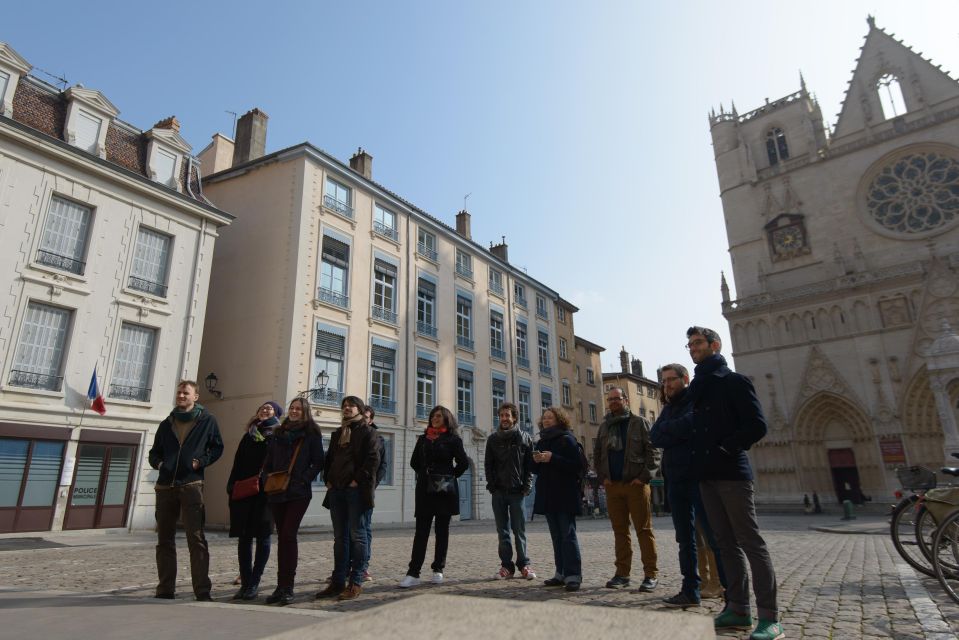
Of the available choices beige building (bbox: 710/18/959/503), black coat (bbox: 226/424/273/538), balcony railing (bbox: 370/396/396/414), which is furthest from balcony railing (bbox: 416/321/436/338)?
beige building (bbox: 710/18/959/503)

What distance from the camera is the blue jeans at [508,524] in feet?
20.9

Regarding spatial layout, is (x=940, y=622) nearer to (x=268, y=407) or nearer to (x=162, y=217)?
(x=268, y=407)

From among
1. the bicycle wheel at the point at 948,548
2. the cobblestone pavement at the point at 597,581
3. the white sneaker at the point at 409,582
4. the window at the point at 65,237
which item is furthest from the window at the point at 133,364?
the bicycle wheel at the point at 948,548

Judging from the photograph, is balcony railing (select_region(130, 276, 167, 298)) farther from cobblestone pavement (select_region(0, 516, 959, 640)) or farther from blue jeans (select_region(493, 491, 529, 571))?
blue jeans (select_region(493, 491, 529, 571))

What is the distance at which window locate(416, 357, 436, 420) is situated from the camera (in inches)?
898

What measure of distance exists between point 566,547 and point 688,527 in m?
1.28

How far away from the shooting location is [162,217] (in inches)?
669

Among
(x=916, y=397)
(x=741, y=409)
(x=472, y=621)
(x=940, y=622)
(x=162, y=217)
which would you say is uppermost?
(x=162, y=217)

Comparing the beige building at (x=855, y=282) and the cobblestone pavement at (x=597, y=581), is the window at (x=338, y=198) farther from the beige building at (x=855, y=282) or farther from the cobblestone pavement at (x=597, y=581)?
the beige building at (x=855, y=282)

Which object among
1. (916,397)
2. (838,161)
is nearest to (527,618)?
(916,397)

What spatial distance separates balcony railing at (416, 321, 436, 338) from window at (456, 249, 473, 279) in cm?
363

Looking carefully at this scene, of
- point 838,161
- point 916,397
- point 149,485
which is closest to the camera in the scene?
point 149,485

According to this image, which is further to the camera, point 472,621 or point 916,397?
point 916,397

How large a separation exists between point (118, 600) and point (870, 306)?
38.8 meters
